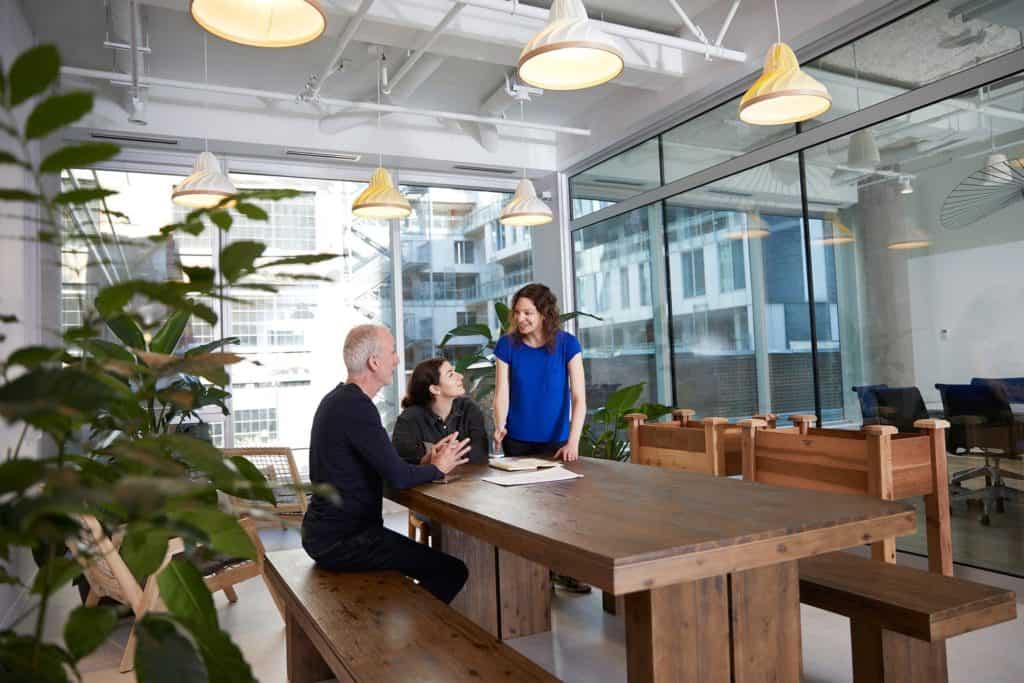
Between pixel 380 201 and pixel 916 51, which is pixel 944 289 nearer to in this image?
pixel 916 51

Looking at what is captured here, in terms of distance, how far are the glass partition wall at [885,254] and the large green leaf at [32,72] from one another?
4.13 metres

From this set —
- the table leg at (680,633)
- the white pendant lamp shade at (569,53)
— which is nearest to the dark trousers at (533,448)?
the white pendant lamp shade at (569,53)

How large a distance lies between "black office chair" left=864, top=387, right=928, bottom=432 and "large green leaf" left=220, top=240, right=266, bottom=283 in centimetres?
419

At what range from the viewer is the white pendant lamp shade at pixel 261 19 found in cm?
228

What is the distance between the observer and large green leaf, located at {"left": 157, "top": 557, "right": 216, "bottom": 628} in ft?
2.28

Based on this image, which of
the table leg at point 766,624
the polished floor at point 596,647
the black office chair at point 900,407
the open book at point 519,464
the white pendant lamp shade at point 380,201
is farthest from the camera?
the white pendant lamp shade at point 380,201

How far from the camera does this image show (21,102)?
503mm

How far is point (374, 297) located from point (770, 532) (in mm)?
5678

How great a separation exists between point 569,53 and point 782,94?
0.87 meters

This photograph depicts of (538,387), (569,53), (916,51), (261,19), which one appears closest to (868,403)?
(916,51)

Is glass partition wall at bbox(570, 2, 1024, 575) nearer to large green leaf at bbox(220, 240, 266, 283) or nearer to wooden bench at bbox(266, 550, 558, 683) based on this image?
wooden bench at bbox(266, 550, 558, 683)

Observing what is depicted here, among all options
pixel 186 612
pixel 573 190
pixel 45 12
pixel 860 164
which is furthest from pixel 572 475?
pixel 573 190

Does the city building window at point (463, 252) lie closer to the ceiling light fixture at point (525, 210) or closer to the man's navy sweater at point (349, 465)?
the ceiling light fixture at point (525, 210)

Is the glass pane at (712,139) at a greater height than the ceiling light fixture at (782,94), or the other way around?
the glass pane at (712,139)
